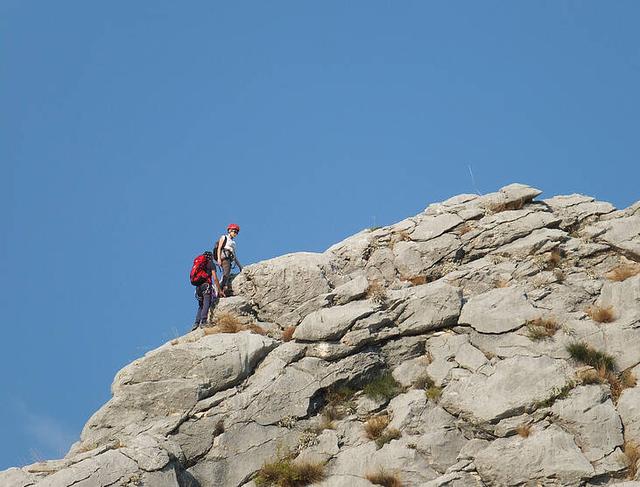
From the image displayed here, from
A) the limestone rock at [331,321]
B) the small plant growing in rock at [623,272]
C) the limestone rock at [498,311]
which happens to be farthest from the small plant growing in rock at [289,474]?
the small plant growing in rock at [623,272]

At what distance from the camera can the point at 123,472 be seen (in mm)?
18578

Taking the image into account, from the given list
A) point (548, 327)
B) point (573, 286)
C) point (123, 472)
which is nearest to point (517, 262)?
point (573, 286)

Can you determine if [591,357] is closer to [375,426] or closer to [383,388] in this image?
[383,388]

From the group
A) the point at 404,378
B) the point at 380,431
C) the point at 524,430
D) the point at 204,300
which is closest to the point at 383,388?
the point at 404,378

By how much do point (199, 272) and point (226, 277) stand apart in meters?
1.27

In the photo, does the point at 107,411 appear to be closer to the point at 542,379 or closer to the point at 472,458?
the point at 472,458

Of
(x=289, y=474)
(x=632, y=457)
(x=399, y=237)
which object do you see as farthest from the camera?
(x=399, y=237)

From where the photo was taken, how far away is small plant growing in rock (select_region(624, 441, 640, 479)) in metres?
18.0

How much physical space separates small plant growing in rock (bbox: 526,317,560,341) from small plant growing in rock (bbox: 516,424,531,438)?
137 inches

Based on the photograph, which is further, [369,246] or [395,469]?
[369,246]

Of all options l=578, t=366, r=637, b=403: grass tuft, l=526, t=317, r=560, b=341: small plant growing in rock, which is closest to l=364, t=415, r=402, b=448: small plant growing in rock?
l=526, t=317, r=560, b=341: small plant growing in rock

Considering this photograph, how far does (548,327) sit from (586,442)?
4.31 metres

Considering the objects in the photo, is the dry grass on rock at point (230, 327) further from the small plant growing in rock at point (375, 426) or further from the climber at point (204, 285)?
the small plant growing in rock at point (375, 426)

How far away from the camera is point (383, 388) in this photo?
21750mm
